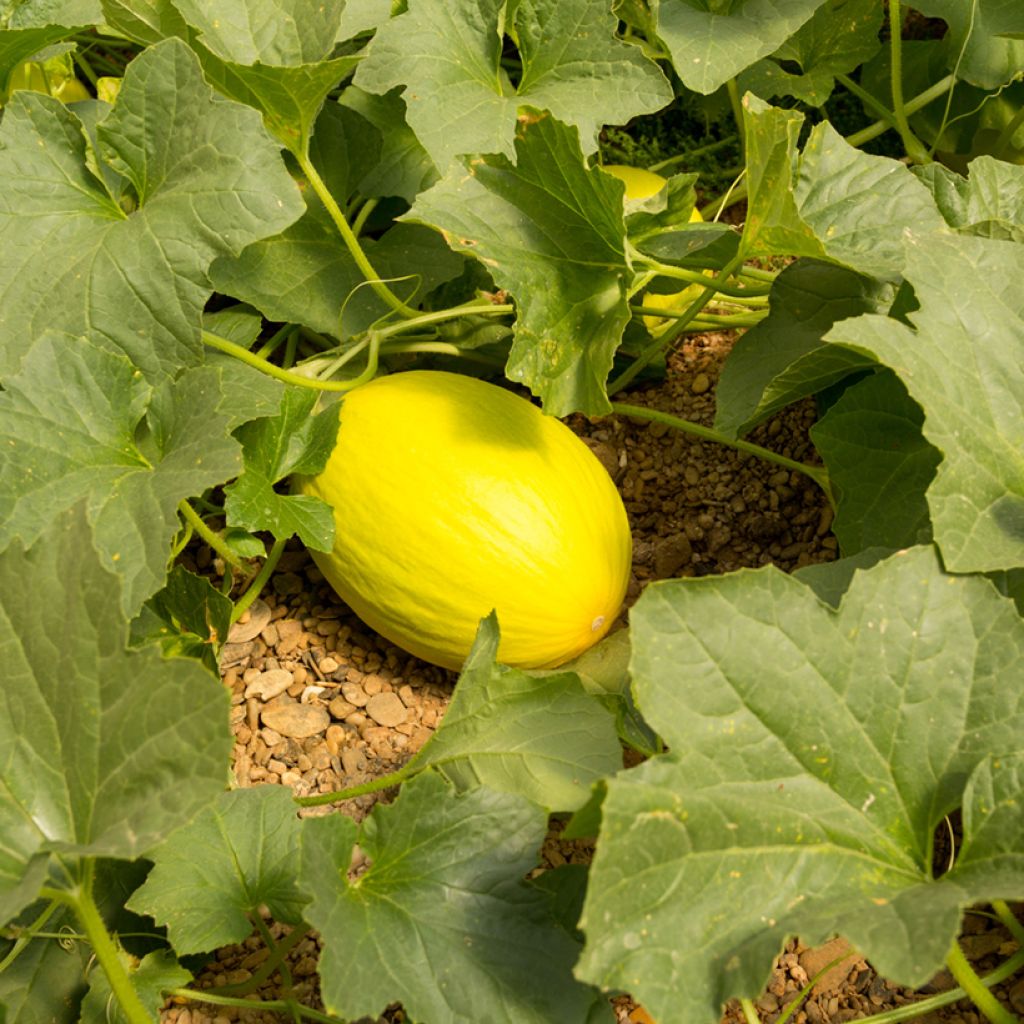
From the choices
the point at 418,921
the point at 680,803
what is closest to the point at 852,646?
the point at 680,803

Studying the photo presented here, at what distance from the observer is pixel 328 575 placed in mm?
1543

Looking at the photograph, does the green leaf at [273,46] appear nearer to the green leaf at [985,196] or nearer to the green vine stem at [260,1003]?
the green leaf at [985,196]

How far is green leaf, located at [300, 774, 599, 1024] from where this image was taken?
103 cm

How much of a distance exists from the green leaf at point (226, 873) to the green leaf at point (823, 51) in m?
1.27

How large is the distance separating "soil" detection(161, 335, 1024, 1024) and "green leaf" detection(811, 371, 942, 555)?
238 millimetres

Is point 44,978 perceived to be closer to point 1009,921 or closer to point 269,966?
point 269,966

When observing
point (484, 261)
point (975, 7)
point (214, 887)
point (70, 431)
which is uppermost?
point (975, 7)

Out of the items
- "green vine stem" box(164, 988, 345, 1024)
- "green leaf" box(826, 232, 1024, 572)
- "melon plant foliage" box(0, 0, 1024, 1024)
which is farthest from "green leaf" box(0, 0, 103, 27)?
"green vine stem" box(164, 988, 345, 1024)

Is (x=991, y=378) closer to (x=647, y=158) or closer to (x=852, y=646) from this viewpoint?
(x=852, y=646)

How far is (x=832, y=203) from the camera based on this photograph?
140 cm

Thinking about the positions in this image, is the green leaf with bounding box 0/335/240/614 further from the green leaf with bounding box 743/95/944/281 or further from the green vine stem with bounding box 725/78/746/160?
the green vine stem with bounding box 725/78/746/160

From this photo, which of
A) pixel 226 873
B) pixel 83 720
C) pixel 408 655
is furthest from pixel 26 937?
pixel 408 655

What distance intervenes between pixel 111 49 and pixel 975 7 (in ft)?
4.59

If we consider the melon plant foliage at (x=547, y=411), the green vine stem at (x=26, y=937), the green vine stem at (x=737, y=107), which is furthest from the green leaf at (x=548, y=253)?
the green vine stem at (x=26, y=937)
